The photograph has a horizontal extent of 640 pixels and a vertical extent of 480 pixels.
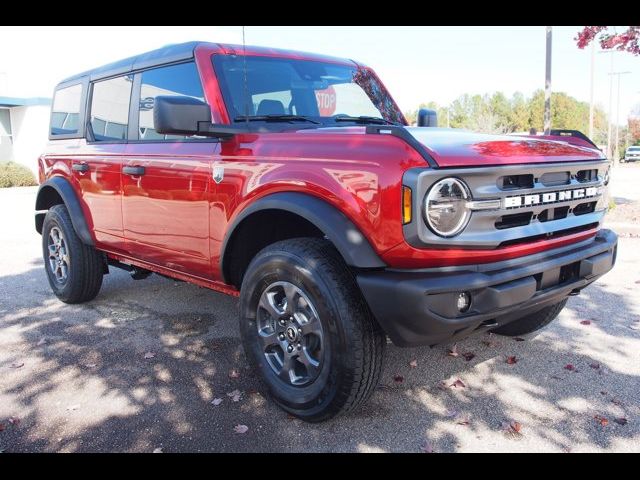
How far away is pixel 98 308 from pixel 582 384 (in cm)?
396

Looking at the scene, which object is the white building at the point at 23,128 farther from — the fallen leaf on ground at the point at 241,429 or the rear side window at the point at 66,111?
the fallen leaf on ground at the point at 241,429

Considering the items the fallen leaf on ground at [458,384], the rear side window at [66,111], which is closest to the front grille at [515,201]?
the fallen leaf on ground at [458,384]

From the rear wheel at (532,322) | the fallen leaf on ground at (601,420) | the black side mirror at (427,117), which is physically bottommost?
the fallen leaf on ground at (601,420)

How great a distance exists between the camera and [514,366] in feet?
11.7

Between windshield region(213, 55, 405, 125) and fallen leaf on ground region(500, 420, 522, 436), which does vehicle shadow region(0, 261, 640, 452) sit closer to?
fallen leaf on ground region(500, 420, 522, 436)

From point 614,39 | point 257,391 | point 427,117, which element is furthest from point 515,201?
point 614,39

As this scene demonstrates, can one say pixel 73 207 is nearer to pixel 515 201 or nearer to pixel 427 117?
pixel 427 117

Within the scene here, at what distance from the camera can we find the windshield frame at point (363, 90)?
340 cm

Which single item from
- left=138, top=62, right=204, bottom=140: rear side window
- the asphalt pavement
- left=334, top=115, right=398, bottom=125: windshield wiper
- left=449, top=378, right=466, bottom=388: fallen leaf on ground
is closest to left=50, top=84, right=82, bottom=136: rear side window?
left=138, top=62, right=204, bottom=140: rear side window

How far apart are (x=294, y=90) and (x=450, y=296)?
78.3 inches

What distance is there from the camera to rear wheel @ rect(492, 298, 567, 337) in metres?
3.74

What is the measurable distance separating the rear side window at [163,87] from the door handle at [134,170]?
0.24 m
